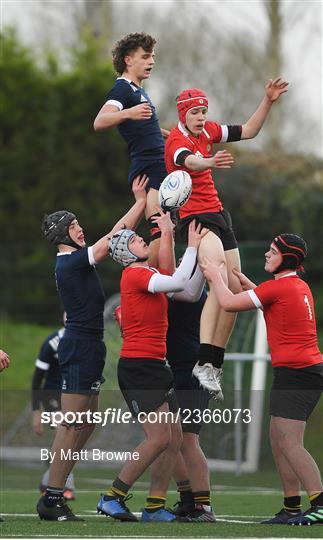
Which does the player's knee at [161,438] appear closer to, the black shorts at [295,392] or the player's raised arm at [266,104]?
the black shorts at [295,392]

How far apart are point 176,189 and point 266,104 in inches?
46.4

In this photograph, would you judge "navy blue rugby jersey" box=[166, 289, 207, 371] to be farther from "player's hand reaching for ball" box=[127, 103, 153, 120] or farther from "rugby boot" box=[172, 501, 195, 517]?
"player's hand reaching for ball" box=[127, 103, 153, 120]

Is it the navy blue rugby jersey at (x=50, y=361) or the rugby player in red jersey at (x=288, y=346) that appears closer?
the rugby player in red jersey at (x=288, y=346)

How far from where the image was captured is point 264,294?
9.62m

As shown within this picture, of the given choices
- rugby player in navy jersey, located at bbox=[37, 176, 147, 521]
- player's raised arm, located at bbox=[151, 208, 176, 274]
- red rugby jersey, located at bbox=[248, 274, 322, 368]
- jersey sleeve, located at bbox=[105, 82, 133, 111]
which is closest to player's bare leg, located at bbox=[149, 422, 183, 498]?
rugby player in navy jersey, located at bbox=[37, 176, 147, 521]

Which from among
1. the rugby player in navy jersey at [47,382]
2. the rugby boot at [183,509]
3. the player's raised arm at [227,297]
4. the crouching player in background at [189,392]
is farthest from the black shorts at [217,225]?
the rugby player in navy jersey at [47,382]

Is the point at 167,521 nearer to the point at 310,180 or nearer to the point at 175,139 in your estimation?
the point at 175,139

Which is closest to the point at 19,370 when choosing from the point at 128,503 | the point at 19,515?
the point at 128,503

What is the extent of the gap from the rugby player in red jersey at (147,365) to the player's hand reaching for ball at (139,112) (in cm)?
75

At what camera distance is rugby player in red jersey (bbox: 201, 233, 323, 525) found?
9578 mm

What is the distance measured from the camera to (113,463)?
58.0 ft

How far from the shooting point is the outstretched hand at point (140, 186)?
33.3 ft

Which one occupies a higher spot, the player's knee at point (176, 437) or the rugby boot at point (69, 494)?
the player's knee at point (176, 437)

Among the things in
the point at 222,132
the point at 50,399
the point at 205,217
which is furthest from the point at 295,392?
the point at 50,399
